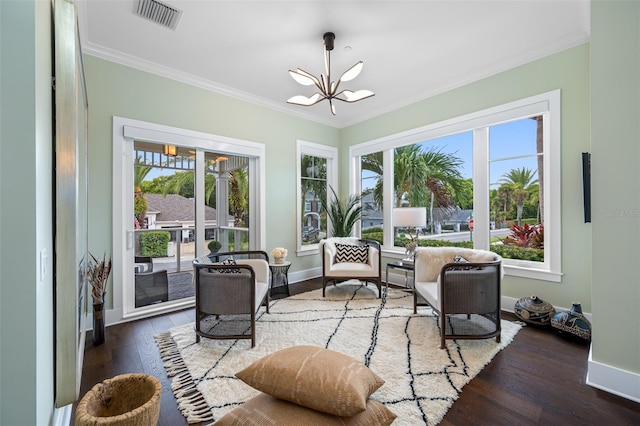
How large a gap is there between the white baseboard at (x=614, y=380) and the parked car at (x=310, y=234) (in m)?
3.80

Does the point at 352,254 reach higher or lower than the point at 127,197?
lower

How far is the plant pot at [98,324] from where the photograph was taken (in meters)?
2.61

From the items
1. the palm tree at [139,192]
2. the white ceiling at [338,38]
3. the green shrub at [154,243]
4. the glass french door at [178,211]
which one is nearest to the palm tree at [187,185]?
the glass french door at [178,211]

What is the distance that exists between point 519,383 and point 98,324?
3.46m

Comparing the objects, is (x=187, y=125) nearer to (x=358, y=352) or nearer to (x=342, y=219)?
(x=342, y=219)

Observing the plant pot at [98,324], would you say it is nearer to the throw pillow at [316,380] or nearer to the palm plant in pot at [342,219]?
the throw pillow at [316,380]

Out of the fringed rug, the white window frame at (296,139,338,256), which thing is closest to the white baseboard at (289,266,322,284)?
the white window frame at (296,139,338,256)

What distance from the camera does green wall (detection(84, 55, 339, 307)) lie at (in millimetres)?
3012

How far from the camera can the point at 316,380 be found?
1347 millimetres

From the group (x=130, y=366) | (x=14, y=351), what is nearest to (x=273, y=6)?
(x=14, y=351)

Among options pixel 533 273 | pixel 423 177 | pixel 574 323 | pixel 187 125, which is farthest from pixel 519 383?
pixel 187 125

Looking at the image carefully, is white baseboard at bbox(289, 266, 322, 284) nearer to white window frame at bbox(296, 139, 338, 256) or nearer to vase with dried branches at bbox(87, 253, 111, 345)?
white window frame at bbox(296, 139, 338, 256)

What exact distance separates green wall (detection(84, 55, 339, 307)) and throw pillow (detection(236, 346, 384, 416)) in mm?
2565

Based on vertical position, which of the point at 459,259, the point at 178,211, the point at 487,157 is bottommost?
the point at 459,259
